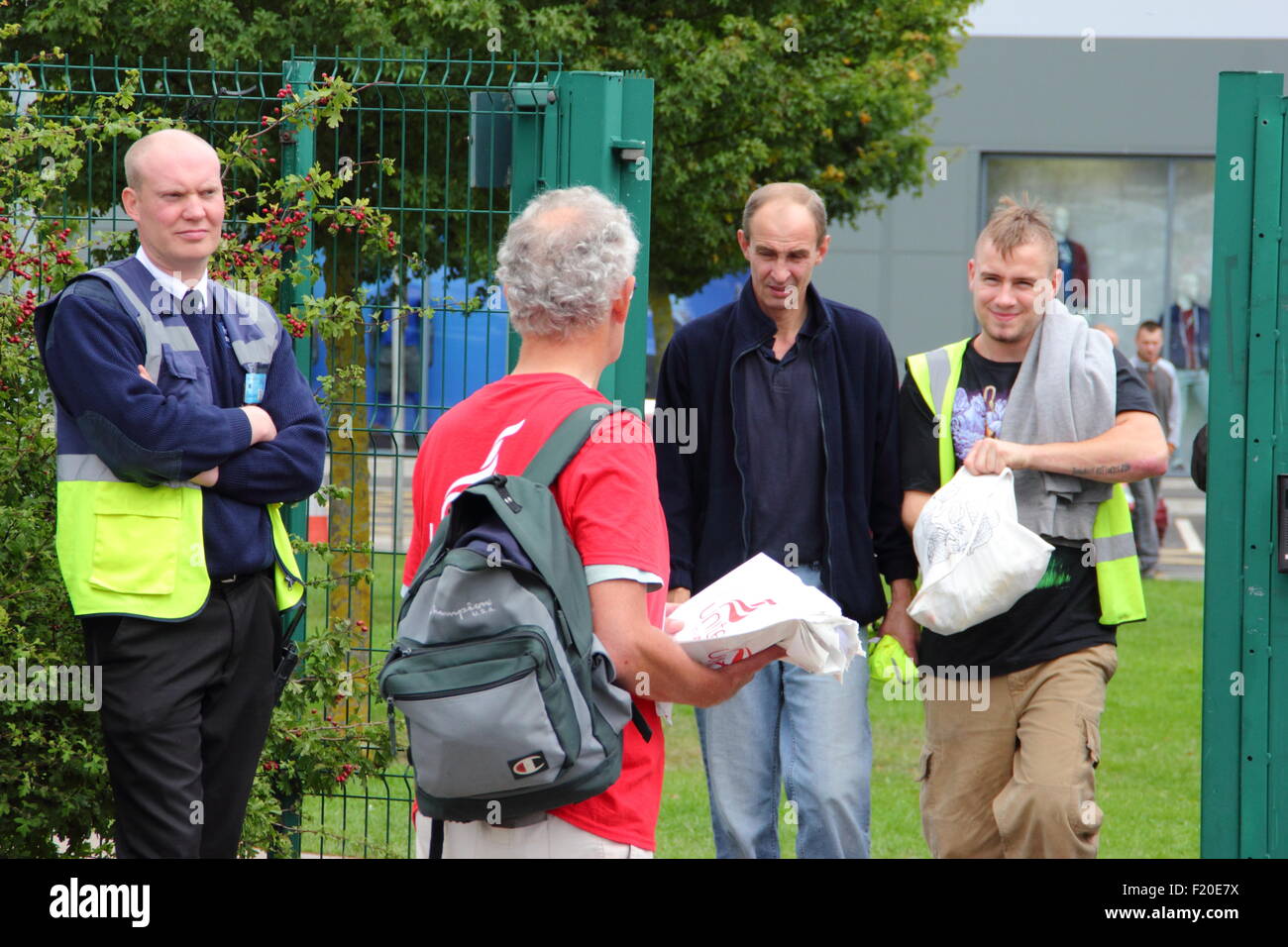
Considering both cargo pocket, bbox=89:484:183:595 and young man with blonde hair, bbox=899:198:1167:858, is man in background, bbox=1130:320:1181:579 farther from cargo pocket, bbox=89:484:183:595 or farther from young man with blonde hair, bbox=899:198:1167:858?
cargo pocket, bbox=89:484:183:595

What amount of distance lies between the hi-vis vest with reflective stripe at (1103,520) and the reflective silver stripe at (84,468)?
2152mm

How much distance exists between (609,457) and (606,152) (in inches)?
92.6

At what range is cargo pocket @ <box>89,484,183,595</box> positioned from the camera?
12.3 feet

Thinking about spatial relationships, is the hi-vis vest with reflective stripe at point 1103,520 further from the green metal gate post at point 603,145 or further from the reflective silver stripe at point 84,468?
the reflective silver stripe at point 84,468

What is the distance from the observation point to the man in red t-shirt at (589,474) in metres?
2.71

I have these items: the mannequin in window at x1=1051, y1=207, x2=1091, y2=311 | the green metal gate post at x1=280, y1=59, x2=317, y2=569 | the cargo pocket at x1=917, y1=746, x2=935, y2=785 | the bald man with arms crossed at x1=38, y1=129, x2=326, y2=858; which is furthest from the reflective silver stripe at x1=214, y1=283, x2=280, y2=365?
the mannequin in window at x1=1051, y1=207, x2=1091, y2=311

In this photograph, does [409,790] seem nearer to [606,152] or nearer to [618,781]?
[606,152]

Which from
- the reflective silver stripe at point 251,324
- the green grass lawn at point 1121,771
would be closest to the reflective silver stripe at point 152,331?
the reflective silver stripe at point 251,324

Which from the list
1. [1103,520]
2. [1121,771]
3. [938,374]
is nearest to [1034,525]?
[1103,520]

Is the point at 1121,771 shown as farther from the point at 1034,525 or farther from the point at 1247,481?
the point at 1034,525

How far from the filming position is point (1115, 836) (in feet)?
21.0

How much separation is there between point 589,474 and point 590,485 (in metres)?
0.02

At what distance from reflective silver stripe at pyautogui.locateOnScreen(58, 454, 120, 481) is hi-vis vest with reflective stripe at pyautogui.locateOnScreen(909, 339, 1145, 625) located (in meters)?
2.15
